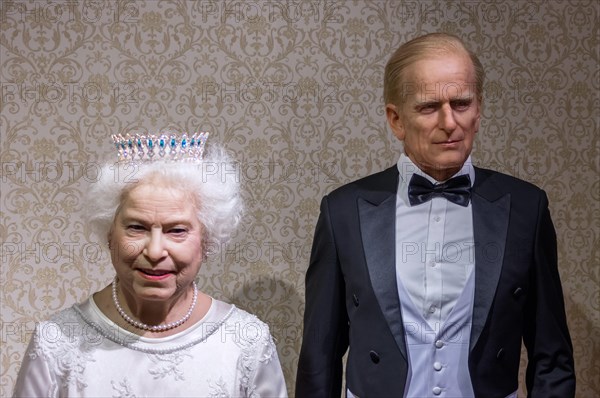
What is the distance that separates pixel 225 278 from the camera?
264cm

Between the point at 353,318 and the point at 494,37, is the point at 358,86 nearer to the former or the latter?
the point at 494,37

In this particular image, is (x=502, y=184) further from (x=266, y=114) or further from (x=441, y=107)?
(x=266, y=114)

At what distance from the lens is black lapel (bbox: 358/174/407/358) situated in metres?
1.88

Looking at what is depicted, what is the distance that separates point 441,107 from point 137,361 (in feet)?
2.77

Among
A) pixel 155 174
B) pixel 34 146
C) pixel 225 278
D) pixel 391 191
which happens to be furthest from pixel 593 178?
pixel 34 146

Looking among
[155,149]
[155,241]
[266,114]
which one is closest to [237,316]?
[155,241]

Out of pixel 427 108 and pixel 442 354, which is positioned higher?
pixel 427 108

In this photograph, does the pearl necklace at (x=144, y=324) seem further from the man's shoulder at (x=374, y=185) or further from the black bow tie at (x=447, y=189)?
the black bow tie at (x=447, y=189)

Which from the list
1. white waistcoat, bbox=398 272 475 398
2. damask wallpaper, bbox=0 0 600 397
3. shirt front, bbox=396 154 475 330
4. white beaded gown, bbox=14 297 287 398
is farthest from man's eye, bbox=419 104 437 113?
damask wallpaper, bbox=0 0 600 397

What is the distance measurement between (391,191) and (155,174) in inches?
21.4

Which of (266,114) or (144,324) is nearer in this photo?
(144,324)

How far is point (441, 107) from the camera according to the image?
1892 millimetres

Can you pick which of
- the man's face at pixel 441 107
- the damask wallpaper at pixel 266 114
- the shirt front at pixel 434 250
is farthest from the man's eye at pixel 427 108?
the damask wallpaper at pixel 266 114

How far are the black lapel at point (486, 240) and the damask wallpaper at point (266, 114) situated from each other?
718 mm
